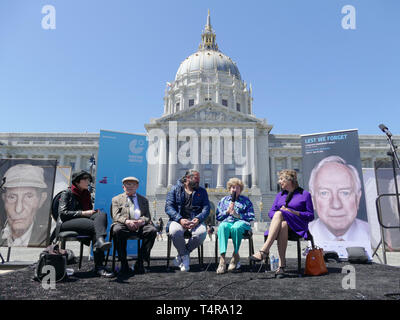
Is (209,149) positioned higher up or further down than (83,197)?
higher up

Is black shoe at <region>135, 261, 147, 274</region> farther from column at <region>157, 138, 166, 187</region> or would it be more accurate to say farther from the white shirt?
column at <region>157, 138, 166, 187</region>

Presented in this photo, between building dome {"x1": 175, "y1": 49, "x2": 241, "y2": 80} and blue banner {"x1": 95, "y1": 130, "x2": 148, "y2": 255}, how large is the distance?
6036 centimetres

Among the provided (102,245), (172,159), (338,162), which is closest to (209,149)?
(172,159)

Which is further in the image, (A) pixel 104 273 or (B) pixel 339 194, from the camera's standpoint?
(B) pixel 339 194

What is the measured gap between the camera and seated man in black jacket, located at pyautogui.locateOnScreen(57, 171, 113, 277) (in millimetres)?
4434

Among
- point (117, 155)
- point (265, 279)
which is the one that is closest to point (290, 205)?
point (265, 279)

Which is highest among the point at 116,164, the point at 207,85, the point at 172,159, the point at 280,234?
the point at 207,85

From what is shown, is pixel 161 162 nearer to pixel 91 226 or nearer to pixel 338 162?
pixel 338 162

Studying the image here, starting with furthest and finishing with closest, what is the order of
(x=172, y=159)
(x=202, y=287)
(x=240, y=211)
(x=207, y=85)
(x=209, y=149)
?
(x=207, y=85) → (x=209, y=149) → (x=172, y=159) → (x=240, y=211) → (x=202, y=287)

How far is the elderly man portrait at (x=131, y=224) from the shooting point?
15.7 ft

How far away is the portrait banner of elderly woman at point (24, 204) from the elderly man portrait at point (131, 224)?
3.12 m

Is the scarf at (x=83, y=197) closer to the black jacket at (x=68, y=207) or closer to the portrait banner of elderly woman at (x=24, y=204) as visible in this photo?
the black jacket at (x=68, y=207)

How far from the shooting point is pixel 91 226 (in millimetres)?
4672

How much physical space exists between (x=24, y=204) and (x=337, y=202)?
850 centimetres
